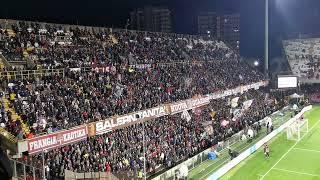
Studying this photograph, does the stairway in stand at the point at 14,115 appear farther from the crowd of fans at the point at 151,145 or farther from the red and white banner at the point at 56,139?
the crowd of fans at the point at 151,145

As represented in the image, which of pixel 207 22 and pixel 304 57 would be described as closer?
pixel 304 57

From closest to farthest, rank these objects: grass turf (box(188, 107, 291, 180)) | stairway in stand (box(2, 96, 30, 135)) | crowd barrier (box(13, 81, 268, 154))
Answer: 1. crowd barrier (box(13, 81, 268, 154))
2. stairway in stand (box(2, 96, 30, 135))
3. grass turf (box(188, 107, 291, 180))

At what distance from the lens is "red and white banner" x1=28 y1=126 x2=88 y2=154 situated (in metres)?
20.5

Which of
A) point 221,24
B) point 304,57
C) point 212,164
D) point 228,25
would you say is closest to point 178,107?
point 212,164

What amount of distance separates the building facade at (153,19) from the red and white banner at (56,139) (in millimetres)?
77135

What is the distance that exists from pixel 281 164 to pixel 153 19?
76.8 metres

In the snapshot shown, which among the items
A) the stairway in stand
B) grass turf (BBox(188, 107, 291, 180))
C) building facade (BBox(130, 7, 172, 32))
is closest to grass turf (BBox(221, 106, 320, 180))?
grass turf (BBox(188, 107, 291, 180))

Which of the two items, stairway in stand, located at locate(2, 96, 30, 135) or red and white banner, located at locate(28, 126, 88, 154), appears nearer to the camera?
red and white banner, located at locate(28, 126, 88, 154)

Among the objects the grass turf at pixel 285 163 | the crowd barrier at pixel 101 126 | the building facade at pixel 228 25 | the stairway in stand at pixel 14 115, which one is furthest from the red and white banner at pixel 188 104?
the building facade at pixel 228 25

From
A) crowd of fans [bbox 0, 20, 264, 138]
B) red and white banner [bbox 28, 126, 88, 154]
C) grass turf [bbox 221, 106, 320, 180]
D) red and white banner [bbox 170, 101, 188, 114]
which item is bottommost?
grass turf [bbox 221, 106, 320, 180]

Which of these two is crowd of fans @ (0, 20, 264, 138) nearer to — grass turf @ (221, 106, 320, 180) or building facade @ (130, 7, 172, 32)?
grass turf @ (221, 106, 320, 180)

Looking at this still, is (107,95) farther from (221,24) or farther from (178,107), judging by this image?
(221,24)

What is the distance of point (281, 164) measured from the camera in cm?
3059

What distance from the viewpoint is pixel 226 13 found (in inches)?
5153
